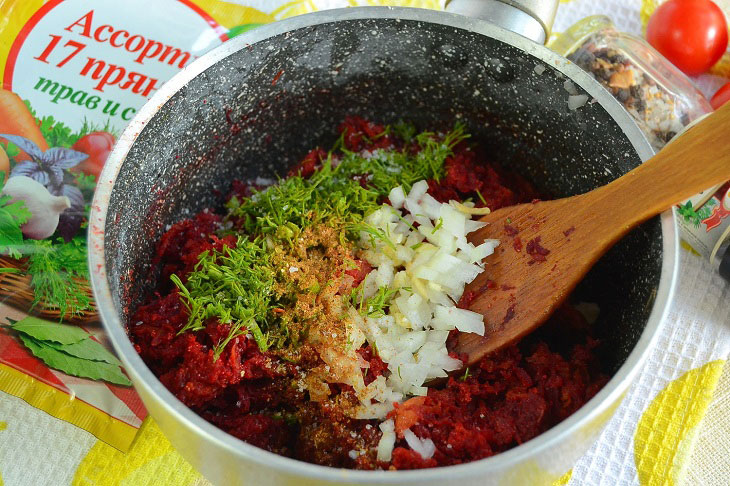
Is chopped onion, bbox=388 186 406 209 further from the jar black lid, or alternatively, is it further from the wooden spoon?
the jar black lid

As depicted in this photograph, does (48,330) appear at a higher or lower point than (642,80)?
lower

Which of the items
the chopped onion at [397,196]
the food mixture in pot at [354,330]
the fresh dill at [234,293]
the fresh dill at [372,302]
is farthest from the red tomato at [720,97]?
the fresh dill at [234,293]

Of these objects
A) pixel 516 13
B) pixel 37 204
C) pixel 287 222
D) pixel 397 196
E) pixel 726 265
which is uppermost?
pixel 516 13

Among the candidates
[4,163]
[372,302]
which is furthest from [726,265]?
[4,163]

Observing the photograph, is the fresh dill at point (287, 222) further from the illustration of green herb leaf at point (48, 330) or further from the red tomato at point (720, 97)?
the red tomato at point (720, 97)

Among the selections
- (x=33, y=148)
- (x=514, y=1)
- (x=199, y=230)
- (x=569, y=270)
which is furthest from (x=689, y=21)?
(x=33, y=148)

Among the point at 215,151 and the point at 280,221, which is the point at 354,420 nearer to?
the point at 280,221

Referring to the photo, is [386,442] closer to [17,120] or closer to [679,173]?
[679,173]
